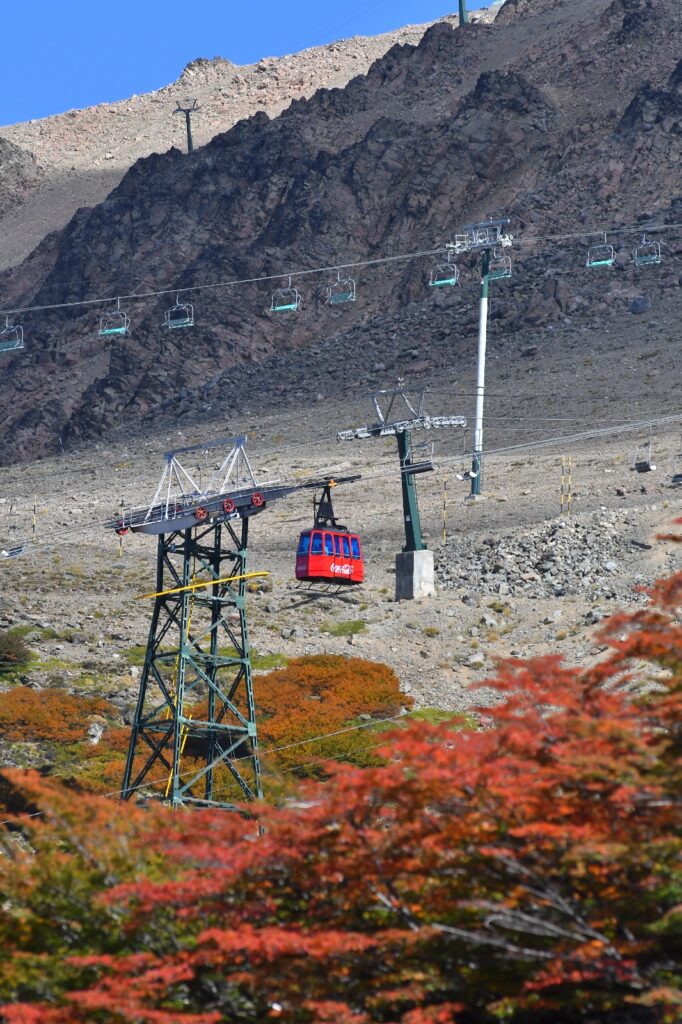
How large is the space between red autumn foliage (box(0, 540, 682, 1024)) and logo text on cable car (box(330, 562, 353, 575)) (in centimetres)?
2814

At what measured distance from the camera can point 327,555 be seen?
45.1 metres

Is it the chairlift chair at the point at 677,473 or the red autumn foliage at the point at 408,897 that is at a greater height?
the chairlift chair at the point at 677,473

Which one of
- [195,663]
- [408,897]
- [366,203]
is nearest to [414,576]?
[195,663]

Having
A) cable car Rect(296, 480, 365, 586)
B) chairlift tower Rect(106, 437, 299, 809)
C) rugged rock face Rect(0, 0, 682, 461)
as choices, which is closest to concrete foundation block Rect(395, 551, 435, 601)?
cable car Rect(296, 480, 365, 586)

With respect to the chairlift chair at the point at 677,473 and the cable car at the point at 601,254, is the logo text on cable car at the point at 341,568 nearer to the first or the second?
the chairlift chair at the point at 677,473

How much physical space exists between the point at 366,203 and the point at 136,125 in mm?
69318

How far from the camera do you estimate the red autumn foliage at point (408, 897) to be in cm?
1507

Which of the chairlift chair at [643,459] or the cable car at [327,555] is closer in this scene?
the cable car at [327,555]

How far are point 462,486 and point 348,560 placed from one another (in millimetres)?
26120

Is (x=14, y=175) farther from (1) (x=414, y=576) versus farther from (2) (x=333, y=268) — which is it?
(1) (x=414, y=576)

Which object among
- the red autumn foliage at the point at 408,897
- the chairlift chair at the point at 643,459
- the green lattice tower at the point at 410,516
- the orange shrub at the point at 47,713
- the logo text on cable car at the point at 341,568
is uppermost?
the chairlift chair at the point at 643,459

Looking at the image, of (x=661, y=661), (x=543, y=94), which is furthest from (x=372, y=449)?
(x=661, y=661)

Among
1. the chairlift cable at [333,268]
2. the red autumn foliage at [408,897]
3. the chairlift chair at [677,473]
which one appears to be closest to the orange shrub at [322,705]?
the red autumn foliage at [408,897]

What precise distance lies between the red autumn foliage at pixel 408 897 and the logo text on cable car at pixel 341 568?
1108 inches
